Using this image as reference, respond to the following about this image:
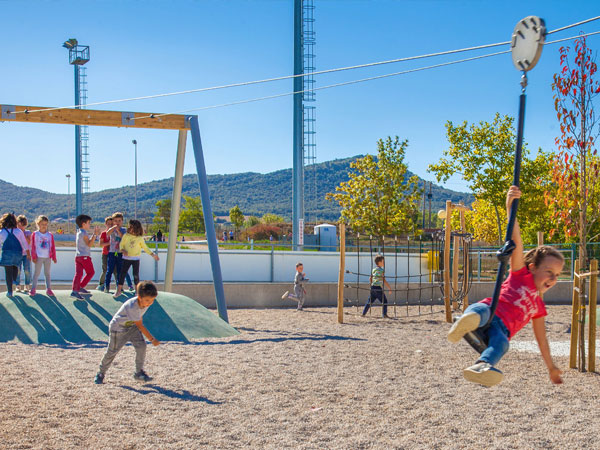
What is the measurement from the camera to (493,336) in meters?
3.69

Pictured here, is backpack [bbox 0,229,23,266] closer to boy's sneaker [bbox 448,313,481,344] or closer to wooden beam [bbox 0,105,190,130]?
wooden beam [bbox 0,105,190,130]

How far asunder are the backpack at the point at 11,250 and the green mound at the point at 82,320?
788mm

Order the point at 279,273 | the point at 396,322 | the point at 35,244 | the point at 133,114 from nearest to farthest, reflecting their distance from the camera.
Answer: the point at 35,244
the point at 133,114
the point at 396,322
the point at 279,273

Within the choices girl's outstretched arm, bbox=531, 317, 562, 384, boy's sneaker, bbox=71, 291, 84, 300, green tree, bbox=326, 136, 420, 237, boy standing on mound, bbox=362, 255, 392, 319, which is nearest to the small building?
green tree, bbox=326, 136, 420, 237

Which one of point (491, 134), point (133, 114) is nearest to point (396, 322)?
point (133, 114)

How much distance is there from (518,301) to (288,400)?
172 inches

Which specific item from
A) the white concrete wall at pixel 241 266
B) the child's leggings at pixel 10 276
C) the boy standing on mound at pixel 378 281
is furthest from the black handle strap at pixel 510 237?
the white concrete wall at pixel 241 266

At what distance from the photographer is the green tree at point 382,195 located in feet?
123

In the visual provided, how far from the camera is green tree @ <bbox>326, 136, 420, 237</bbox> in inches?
1475

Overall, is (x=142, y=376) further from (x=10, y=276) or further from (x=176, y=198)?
(x=176, y=198)

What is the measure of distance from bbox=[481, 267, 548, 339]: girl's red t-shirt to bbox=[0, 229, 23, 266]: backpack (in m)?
10.4

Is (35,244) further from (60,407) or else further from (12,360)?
(60,407)

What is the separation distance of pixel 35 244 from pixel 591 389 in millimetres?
9794

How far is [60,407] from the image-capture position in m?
6.98
